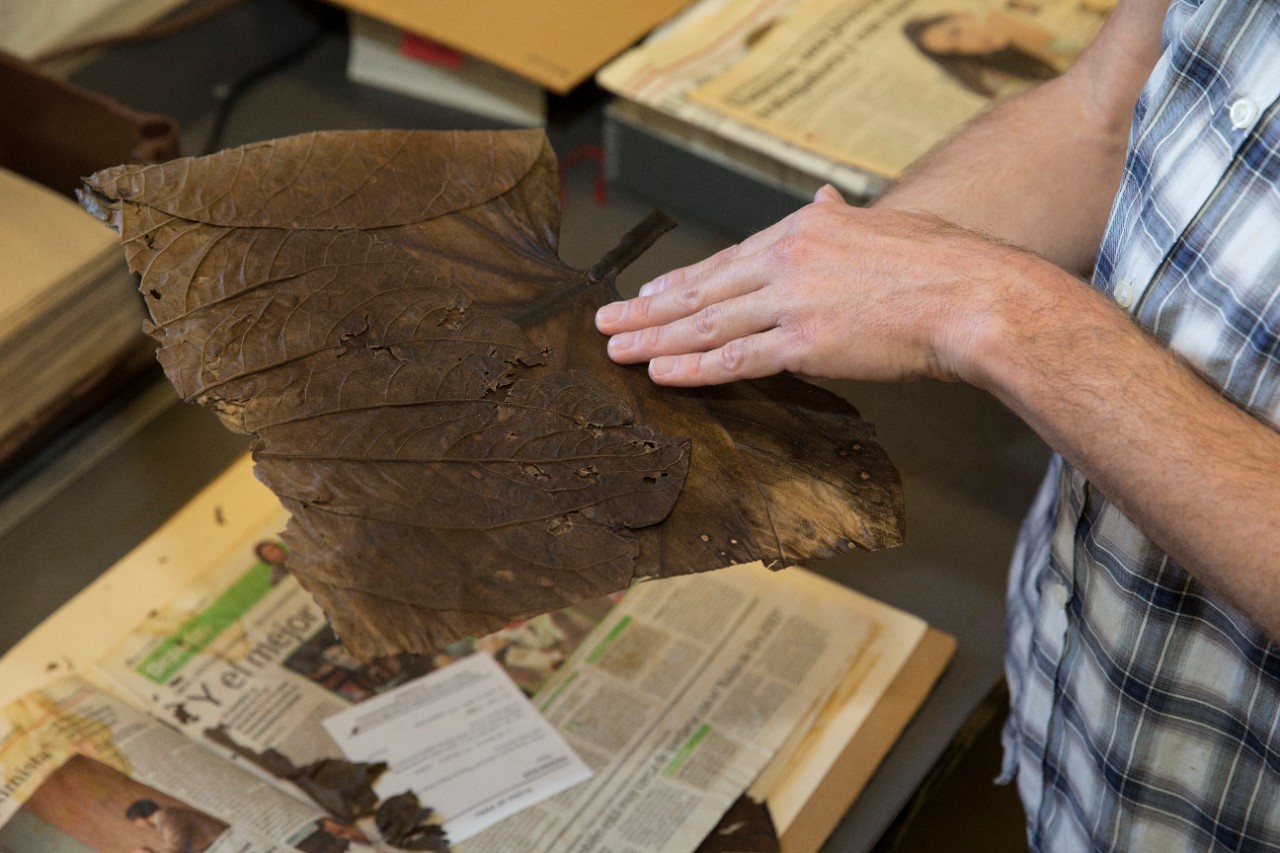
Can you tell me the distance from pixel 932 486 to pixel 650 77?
590 mm

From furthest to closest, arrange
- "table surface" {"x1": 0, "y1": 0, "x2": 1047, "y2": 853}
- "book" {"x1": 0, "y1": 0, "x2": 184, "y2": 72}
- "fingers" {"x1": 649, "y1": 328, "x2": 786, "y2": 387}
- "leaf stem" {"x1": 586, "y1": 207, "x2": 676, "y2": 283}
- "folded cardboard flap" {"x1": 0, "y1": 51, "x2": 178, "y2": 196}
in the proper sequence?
1. "book" {"x1": 0, "y1": 0, "x2": 184, "y2": 72}
2. "folded cardboard flap" {"x1": 0, "y1": 51, "x2": 178, "y2": 196}
3. "table surface" {"x1": 0, "y1": 0, "x2": 1047, "y2": 853}
4. "leaf stem" {"x1": 586, "y1": 207, "x2": 676, "y2": 283}
5. "fingers" {"x1": 649, "y1": 328, "x2": 786, "y2": 387}

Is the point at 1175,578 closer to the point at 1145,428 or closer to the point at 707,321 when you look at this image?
the point at 1145,428

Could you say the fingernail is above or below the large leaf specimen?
above

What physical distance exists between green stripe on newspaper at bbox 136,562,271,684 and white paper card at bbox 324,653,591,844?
148 millimetres

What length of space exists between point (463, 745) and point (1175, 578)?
58 centimetres

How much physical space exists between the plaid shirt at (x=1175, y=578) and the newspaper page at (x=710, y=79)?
0.54 meters

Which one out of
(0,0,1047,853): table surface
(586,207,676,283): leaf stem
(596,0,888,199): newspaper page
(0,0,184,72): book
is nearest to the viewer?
(586,207,676,283): leaf stem

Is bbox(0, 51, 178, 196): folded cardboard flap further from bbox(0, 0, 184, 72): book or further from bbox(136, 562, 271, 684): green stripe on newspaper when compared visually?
bbox(136, 562, 271, 684): green stripe on newspaper

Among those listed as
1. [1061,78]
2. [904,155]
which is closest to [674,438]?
[1061,78]

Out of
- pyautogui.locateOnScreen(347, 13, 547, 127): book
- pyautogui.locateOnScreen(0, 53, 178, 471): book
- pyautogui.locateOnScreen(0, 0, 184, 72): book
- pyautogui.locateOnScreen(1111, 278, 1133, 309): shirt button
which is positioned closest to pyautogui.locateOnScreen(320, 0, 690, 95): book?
pyautogui.locateOnScreen(347, 13, 547, 127): book

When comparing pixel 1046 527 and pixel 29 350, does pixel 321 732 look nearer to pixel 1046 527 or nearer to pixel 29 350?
pixel 29 350

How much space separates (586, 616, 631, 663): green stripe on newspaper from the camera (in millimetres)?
1121

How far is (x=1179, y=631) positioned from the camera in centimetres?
80

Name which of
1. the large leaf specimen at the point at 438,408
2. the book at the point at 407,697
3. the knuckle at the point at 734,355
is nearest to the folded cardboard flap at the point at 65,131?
the book at the point at 407,697
